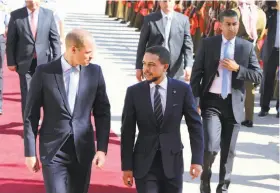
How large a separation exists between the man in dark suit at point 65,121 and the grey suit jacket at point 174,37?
340 cm

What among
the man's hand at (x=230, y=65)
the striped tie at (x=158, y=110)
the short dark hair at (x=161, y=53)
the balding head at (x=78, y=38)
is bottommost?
the striped tie at (x=158, y=110)

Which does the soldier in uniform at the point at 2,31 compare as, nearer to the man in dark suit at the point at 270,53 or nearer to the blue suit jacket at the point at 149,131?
the man in dark suit at the point at 270,53

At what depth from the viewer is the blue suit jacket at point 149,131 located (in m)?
5.10

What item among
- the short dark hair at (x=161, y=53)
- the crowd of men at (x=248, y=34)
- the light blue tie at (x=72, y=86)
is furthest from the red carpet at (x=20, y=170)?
the short dark hair at (x=161, y=53)

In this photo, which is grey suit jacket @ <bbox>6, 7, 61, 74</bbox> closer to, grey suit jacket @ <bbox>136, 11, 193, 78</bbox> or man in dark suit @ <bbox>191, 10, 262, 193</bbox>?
grey suit jacket @ <bbox>136, 11, 193, 78</bbox>

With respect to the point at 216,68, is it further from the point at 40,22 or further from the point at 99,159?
the point at 40,22

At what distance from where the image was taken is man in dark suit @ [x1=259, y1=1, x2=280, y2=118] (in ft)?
36.3

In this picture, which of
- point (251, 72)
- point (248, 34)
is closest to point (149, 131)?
point (251, 72)

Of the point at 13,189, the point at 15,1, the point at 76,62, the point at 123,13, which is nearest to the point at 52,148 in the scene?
the point at 76,62

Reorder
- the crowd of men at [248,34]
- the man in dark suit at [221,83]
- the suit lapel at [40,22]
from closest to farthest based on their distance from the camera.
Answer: the man in dark suit at [221,83]
the suit lapel at [40,22]
the crowd of men at [248,34]

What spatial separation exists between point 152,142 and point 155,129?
10 cm

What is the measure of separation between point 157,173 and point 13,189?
92.9 inches

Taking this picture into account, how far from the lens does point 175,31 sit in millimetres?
8445

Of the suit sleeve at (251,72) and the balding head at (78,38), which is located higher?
the balding head at (78,38)
